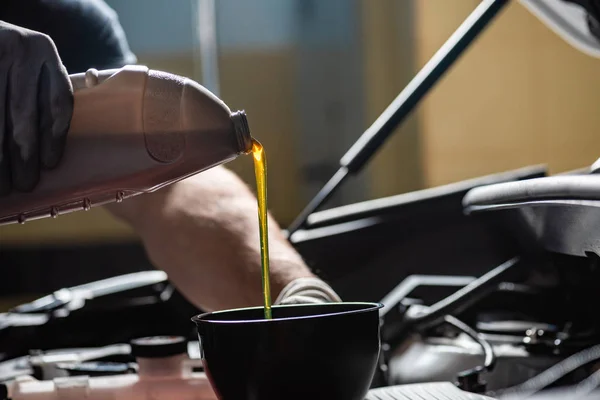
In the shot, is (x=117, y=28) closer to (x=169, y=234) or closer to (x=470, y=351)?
(x=169, y=234)

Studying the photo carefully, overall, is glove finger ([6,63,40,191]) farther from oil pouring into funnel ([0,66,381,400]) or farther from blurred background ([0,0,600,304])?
blurred background ([0,0,600,304])

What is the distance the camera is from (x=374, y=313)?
40 centimetres

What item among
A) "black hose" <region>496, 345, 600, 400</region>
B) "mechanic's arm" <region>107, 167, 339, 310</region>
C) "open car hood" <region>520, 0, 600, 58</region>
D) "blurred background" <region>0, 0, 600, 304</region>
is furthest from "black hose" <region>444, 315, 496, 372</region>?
"blurred background" <region>0, 0, 600, 304</region>

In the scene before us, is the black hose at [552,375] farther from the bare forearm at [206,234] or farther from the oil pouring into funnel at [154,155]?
the bare forearm at [206,234]

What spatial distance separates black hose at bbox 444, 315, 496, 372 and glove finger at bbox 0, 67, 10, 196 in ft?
1.17

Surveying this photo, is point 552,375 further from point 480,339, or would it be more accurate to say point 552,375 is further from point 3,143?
point 3,143

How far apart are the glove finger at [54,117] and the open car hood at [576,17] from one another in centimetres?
40

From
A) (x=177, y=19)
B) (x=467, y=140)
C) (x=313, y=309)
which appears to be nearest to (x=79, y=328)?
(x=313, y=309)

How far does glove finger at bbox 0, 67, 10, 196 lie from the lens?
1.67 feet

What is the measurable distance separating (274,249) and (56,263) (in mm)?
1671

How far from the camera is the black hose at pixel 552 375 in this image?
0.53 meters

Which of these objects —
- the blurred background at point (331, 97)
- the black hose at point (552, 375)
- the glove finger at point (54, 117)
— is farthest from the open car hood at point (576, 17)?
the blurred background at point (331, 97)

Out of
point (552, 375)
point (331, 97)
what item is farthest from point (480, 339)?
point (331, 97)

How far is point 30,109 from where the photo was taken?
1.67 ft
